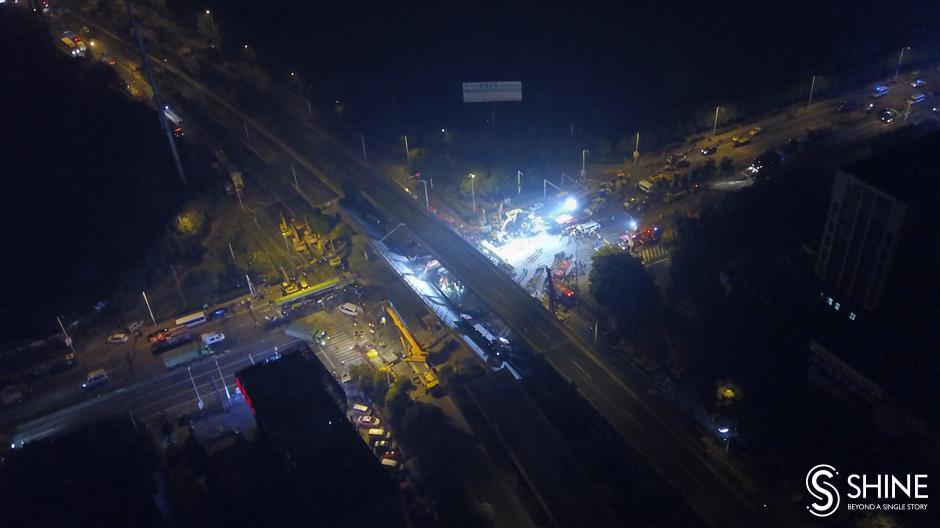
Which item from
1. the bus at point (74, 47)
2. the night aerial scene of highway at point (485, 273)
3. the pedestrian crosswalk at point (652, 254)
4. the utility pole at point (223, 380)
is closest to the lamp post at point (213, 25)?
the night aerial scene of highway at point (485, 273)

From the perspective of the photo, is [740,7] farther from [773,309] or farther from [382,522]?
[382,522]

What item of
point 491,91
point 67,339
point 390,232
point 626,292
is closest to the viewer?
point 626,292

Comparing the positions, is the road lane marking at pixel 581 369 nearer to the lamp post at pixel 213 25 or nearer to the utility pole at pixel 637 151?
the utility pole at pixel 637 151

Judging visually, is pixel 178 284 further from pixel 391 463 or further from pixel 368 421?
pixel 391 463

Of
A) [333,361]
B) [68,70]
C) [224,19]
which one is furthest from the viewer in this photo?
[224,19]

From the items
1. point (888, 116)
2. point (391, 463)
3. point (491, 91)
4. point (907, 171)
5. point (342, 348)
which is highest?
point (907, 171)

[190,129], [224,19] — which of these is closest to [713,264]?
[190,129]

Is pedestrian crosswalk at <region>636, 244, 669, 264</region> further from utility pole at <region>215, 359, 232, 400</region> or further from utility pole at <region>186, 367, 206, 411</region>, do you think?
utility pole at <region>186, 367, 206, 411</region>

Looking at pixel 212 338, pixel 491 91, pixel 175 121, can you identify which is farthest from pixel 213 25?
pixel 212 338
